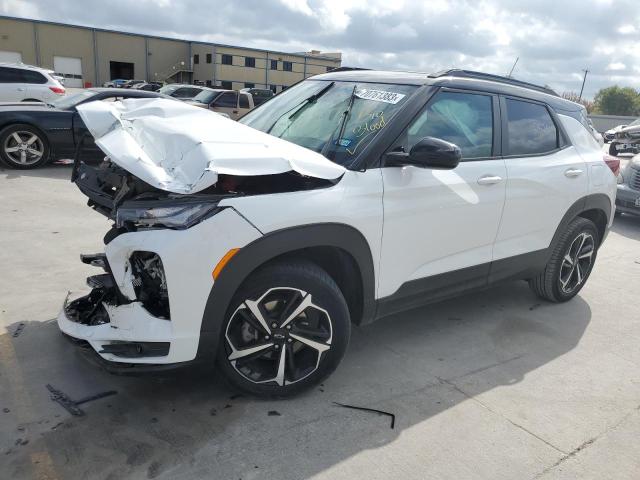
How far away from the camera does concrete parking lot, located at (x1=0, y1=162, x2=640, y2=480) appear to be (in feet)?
8.17

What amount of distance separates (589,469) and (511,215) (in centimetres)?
176

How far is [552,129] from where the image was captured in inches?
169

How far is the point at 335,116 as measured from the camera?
11.2ft

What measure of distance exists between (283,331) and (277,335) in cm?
4

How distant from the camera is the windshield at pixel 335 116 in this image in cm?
317

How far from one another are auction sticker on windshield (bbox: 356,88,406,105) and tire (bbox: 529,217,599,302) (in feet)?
6.77

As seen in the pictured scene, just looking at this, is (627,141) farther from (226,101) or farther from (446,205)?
(446,205)

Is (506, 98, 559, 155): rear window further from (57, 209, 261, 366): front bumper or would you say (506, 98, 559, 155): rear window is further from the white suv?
(57, 209, 261, 366): front bumper

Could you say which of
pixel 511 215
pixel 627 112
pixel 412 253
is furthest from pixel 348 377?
pixel 627 112

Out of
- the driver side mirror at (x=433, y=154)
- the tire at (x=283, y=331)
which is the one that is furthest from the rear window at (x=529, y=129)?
the tire at (x=283, y=331)

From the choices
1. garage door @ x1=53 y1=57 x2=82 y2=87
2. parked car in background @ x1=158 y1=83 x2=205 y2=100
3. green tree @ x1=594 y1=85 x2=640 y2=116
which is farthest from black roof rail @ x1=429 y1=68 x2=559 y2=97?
green tree @ x1=594 y1=85 x2=640 y2=116

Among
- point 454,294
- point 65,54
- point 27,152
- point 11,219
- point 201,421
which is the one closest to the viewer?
point 201,421

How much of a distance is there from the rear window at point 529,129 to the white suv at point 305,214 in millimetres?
15

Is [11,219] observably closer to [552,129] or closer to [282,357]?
[282,357]
